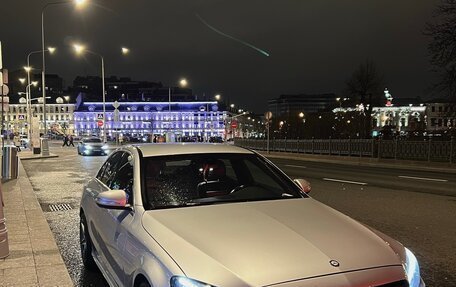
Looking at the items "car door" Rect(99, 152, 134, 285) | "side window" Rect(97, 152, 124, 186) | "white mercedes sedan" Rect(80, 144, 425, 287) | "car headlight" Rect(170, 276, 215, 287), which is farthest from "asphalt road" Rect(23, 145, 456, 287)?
"car headlight" Rect(170, 276, 215, 287)

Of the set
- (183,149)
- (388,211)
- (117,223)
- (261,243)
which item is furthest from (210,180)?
(388,211)

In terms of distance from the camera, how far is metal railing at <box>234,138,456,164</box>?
1008 inches

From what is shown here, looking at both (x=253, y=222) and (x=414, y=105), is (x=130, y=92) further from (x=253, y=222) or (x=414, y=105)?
(x=253, y=222)

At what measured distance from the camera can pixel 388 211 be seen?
32.9 ft

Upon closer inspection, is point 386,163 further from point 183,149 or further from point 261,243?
point 261,243

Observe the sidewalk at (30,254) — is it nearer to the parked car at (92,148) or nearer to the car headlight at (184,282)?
the car headlight at (184,282)

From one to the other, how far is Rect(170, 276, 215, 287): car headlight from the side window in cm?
289

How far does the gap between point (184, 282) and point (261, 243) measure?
600 mm

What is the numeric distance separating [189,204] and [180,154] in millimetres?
815

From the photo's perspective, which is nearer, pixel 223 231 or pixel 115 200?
pixel 223 231

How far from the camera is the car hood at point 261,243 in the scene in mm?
2893

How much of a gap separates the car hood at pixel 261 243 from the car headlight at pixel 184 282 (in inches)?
1.2

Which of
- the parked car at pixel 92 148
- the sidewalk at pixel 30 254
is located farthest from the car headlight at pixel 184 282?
the parked car at pixel 92 148

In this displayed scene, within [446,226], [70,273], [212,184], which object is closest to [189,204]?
[212,184]
